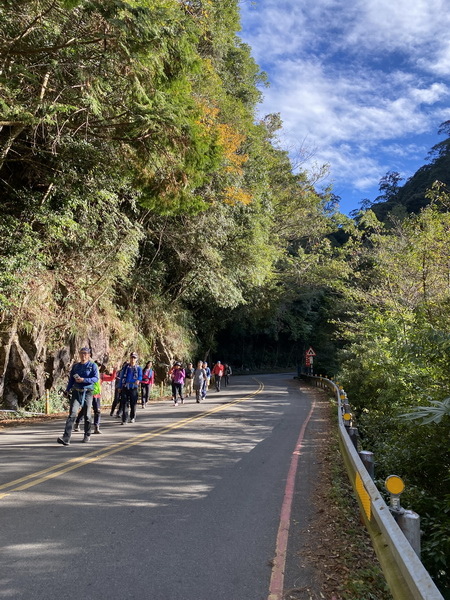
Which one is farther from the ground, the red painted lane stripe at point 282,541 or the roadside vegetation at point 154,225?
the roadside vegetation at point 154,225

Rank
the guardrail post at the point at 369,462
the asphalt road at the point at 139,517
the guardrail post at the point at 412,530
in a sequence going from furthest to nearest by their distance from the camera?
the guardrail post at the point at 369,462 → the asphalt road at the point at 139,517 → the guardrail post at the point at 412,530

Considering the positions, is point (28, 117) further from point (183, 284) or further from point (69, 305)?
point (183, 284)

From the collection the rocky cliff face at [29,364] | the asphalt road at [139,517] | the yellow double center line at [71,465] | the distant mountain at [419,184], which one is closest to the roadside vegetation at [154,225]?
the rocky cliff face at [29,364]

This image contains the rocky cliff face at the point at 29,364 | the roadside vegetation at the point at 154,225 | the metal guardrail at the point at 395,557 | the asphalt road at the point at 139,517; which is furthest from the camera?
the rocky cliff face at the point at 29,364

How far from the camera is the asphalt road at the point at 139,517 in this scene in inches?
136

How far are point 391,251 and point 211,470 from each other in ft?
44.9

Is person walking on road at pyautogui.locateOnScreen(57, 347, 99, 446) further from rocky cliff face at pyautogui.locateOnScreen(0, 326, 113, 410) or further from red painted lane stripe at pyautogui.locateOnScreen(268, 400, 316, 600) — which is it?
rocky cliff face at pyautogui.locateOnScreen(0, 326, 113, 410)

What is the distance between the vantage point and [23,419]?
43.6 ft

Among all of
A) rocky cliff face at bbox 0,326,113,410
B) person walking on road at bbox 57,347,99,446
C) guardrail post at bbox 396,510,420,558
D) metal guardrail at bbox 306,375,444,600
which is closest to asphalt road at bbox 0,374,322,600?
person walking on road at bbox 57,347,99,446

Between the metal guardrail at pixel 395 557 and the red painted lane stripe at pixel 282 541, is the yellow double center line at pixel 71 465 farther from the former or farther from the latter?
the metal guardrail at pixel 395 557

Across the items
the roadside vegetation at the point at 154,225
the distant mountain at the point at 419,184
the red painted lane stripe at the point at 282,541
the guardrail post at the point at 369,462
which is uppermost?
the distant mountain at the point at 419,184

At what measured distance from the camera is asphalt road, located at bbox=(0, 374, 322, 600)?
3.44 meters

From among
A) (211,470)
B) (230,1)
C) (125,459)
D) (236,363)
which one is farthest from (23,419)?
(236,363)

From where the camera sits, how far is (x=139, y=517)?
15.8 feet
